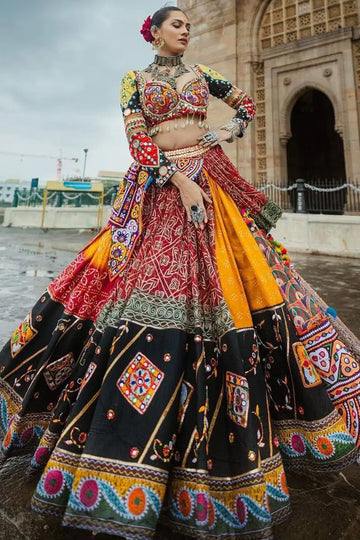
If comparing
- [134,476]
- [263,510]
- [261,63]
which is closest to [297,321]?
[263,510]

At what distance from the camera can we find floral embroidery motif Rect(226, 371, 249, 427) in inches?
38.3

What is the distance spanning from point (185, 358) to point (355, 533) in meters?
0.66

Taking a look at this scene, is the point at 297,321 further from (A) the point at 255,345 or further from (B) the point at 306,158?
(B) the point at 306,158

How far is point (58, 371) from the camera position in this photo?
1216mm

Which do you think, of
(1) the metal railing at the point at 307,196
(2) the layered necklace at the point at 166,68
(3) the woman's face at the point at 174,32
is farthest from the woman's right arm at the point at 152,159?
(1) the metal railing at the point at 307,196

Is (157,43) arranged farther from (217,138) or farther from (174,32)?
(217,138)

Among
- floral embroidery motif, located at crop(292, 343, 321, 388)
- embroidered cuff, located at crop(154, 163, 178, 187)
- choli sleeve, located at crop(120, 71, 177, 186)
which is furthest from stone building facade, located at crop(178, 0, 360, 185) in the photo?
floral embroidery motif, located at crop(292, 343, 321, 388)

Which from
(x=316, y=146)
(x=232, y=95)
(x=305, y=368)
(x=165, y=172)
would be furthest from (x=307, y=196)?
(x=305, y=368)

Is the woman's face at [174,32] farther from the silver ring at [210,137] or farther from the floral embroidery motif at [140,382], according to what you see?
the floral embroidery motif at [140,382]

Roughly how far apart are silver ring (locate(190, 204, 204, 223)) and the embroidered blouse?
17cm

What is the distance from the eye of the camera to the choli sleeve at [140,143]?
1.31 metres

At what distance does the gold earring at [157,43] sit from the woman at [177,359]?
1 centimetres

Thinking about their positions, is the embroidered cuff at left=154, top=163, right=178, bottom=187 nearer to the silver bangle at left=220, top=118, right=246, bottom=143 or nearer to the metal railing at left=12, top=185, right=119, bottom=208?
the silver bangle at left=220, top=118, right=246, bottom=143

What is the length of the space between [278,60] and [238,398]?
13.2 metres
